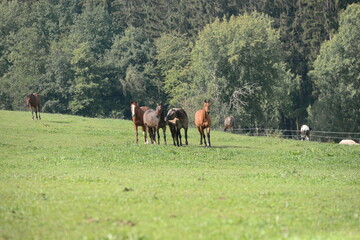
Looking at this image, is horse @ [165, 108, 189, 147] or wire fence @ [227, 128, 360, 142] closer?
horse @ [165, 108, 189, 147]

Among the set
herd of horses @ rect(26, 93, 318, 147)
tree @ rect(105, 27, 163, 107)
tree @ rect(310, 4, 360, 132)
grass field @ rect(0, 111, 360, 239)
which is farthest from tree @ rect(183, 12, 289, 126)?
grass field @ rect(0, 111, 360, 239)

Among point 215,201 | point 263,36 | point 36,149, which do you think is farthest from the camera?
point 263,36

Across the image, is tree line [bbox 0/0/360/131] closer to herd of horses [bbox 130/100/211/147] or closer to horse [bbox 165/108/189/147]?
herd of horses [bbox 130/100/211/147]

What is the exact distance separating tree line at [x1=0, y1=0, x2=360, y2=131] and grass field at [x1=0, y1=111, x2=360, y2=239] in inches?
1842

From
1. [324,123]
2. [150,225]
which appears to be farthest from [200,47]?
[150,225]

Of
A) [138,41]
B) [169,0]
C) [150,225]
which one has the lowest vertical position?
[150,225]

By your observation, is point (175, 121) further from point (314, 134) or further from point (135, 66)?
point (135, 66)

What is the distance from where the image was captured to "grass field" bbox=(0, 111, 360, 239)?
45.5ft

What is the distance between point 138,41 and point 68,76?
19774 mm

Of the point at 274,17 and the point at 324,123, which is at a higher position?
the point at 274,17

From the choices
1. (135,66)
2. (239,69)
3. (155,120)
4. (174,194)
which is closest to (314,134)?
(239,69)

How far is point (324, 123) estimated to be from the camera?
85.8m

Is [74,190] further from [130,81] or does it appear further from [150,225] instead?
[130,81]

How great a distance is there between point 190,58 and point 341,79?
2675 cm
